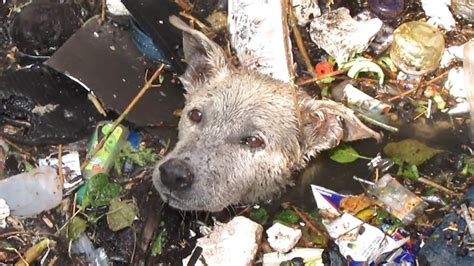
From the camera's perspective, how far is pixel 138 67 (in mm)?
5938

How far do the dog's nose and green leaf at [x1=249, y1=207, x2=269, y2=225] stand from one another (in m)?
0.87

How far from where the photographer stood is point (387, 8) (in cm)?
619

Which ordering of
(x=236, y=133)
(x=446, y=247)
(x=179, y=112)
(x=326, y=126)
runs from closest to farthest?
(x=236, y=133) < (x=446, y=247) < (x=326, y=126) < (x=179, y=112)

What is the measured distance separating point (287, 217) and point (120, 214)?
1.08 meters

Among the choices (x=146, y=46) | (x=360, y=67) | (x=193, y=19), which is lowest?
(x=360, y=67)

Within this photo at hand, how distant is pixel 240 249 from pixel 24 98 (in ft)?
6.13

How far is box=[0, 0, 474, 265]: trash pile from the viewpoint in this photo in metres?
5.28

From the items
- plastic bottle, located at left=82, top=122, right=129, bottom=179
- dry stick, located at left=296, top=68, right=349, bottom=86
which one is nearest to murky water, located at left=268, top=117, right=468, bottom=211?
dry stick, located at left=296, top=68, right=349, bottom=86

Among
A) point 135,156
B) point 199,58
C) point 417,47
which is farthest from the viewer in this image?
point 417,47

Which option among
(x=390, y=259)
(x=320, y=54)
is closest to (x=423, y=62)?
(x=320, y=54)

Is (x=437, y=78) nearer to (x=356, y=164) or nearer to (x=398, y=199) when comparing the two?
(x=356, y=164)

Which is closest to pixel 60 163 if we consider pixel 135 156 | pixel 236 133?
pixel 135 156

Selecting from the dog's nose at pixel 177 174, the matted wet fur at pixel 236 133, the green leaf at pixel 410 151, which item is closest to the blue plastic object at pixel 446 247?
the green leaf at pixel 410 151

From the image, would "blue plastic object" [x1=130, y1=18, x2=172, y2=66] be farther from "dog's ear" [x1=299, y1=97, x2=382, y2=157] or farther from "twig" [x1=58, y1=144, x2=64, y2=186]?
"dog's ear" [x1=299, y1=97, x2=382, y2=157]
